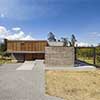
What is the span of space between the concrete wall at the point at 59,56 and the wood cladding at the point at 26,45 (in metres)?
9.28

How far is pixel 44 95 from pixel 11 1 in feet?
32.0

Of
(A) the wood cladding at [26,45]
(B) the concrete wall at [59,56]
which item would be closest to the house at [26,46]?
(A) the wood cladding at [26,45]

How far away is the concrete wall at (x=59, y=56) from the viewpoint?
2092 cm

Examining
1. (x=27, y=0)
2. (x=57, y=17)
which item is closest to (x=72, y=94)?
(x=27, y=0)

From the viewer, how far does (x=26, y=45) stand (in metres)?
30.4

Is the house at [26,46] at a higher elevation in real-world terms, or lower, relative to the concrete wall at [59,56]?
higher

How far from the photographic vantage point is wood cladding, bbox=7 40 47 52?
30109mm

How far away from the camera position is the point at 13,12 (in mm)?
20016

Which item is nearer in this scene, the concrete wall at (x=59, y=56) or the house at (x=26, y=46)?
the concrete wall at (x=59, y=56)

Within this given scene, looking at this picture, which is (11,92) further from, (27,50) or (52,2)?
(27,50)

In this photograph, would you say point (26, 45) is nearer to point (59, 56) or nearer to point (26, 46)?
point (26, 46)

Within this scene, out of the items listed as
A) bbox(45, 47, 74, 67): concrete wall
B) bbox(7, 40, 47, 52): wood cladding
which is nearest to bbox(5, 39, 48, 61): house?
bbox(7, 40, 47, 52): wood cladding

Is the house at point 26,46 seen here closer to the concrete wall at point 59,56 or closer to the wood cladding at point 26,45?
the wood cladding at point 26,45

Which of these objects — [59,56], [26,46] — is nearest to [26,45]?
[26,46]
